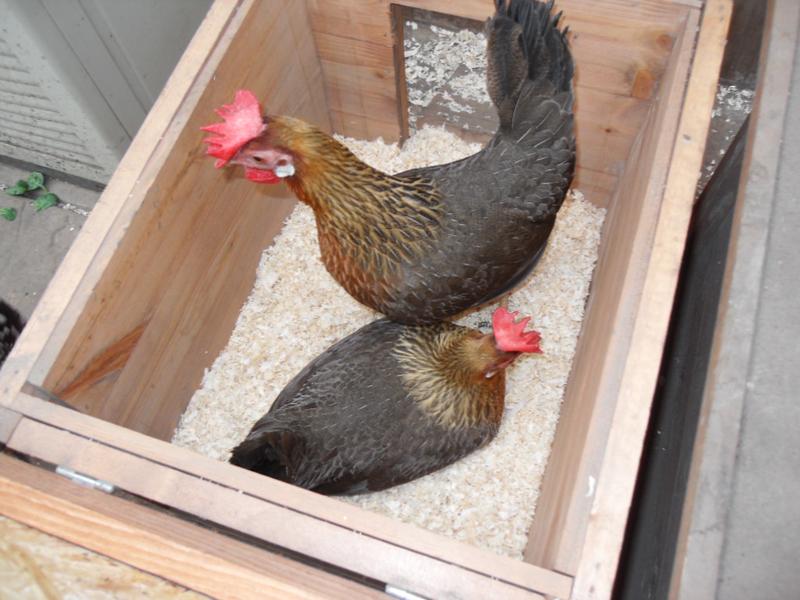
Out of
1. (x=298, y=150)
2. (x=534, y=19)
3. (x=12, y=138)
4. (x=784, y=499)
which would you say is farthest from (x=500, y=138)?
(x=12, y=138)

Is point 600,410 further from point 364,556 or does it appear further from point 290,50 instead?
point 290,50

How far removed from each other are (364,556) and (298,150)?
83 centimetres

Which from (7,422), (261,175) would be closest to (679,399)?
(261,175)

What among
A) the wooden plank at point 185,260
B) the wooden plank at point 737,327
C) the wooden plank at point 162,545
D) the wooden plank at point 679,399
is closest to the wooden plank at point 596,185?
the wooden plank at point 679,399

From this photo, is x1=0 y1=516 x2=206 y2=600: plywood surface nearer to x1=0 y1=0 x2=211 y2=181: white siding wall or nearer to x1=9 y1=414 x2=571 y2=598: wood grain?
x1=9 y1=414 x2=571 y2=598: wood grain

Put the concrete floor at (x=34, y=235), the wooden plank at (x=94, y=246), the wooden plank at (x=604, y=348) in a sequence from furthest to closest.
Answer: the concrete floor at (x=34, y=235), the wooden plank at (x=94, y=246), the wooden plank at (x=604, y=348)

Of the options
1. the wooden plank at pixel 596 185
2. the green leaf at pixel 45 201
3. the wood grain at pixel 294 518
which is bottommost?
the wood grain at pixel 294 518

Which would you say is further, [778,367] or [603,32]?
[603,32]

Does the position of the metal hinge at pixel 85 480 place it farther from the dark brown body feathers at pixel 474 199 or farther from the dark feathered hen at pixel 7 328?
the dark feathered hen at pixel 7 328

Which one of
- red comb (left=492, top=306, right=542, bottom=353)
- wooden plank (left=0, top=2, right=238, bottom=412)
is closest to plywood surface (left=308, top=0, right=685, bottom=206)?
wooden plank (left=0, top=2, right=238, bottom=412)

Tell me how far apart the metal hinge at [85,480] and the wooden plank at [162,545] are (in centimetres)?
2

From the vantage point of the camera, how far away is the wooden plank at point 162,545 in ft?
2.73

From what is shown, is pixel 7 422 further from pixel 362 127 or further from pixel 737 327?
pixel 362 127

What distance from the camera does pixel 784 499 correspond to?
0.84 m
